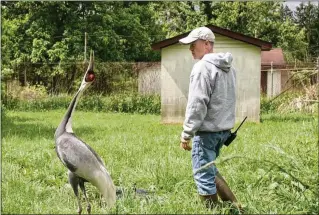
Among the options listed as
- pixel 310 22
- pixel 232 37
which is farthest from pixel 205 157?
pixel 310 22

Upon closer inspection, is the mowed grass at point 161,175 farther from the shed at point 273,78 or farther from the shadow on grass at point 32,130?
the shed at point 273,78

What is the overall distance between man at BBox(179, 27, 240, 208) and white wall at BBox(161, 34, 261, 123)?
855cm

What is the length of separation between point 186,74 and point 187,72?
0.07 m

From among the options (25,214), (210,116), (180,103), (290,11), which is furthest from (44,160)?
(290,11)

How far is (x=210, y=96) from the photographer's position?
3727 mm

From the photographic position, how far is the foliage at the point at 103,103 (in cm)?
1566

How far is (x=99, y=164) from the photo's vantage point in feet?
12.5

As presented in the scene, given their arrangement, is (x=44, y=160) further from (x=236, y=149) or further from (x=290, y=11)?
(x=290, y=11)

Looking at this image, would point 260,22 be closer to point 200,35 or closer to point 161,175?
point 161,175

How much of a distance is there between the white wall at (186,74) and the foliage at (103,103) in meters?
2.98

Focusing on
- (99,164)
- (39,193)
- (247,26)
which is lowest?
(39,193)

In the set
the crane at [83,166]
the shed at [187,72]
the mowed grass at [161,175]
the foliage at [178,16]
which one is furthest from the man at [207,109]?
the foliage at [178,16]

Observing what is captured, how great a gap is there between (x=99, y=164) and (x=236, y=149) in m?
3.51

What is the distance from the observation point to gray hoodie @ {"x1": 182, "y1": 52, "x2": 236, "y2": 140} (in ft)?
12.0
